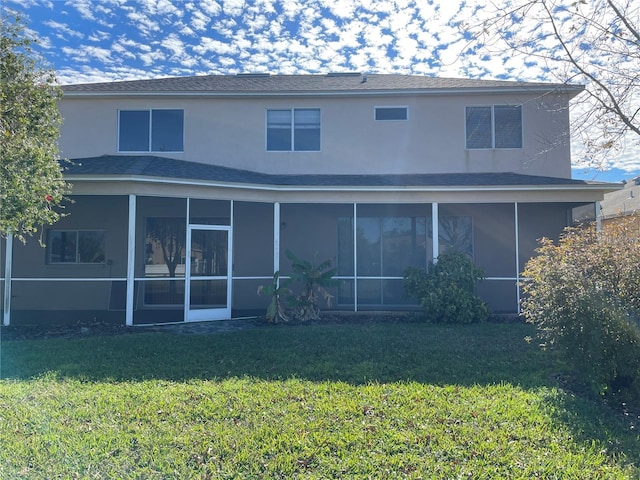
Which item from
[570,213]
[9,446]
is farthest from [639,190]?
[9,446]

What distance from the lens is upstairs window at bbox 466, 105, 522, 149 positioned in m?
12.9

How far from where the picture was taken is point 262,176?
1224cm

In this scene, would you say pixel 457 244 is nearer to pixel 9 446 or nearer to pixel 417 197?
pixel 417 197

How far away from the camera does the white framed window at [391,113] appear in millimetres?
13133

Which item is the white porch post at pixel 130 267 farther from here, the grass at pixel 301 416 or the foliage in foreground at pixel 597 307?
the foliage in foreground at pixel 597 307

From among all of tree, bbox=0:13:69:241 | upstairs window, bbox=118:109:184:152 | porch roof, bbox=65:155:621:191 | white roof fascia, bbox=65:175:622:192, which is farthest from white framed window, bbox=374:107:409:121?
tree, bbox=0:13:69:241

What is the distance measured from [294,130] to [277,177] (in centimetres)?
187

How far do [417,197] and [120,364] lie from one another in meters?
7.76

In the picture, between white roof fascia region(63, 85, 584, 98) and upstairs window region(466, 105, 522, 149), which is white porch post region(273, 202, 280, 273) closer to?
white roof fascia region(63, 85, 584, 98)

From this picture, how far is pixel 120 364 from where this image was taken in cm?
652

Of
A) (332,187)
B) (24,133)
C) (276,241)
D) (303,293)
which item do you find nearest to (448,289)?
(303,293)

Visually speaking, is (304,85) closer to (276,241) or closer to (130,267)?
(276,241)

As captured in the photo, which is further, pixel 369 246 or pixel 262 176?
pixel 369 246

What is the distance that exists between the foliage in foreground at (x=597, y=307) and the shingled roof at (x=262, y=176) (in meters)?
5.58
